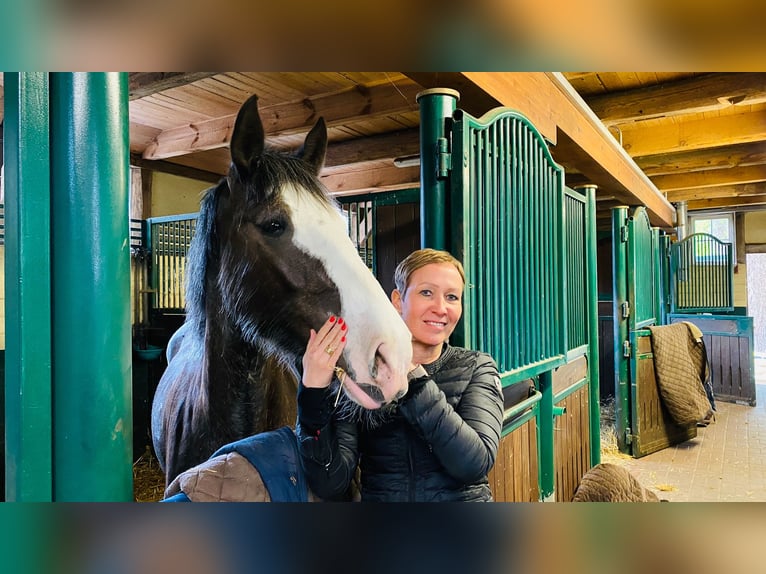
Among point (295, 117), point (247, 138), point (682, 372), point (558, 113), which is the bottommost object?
point (682, 372)

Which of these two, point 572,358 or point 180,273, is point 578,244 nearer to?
point 572,358

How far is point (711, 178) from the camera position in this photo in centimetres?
237

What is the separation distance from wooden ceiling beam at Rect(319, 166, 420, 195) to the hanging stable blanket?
1.36 m

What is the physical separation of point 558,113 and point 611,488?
111 centimetres

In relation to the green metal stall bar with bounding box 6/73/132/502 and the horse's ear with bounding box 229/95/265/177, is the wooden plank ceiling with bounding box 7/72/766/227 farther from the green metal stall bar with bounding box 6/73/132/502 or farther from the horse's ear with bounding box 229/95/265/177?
the green metal stall bar with bounding box 6/73/132/502

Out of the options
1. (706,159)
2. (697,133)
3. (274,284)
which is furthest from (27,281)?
(706,159)

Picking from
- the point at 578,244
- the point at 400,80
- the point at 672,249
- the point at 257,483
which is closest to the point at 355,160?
the point at 400,80

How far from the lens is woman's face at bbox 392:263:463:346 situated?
824 millimetres

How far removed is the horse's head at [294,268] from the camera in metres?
0.66

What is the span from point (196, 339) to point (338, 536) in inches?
16.5

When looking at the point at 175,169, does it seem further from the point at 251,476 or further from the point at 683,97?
the point at 683,97

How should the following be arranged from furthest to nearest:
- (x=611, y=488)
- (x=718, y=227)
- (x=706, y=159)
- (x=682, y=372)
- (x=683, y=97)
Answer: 1. (x=706, y=159)
2. (x=682, y=372)
3. (x=718, y=227)
4. (x=683, y=97)
5. (x=611, y=488)

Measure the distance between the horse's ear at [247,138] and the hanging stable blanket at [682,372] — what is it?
1835 millimetres

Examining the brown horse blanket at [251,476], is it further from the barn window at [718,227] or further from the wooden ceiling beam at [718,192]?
the wooden ceiling beam at [718,192]
